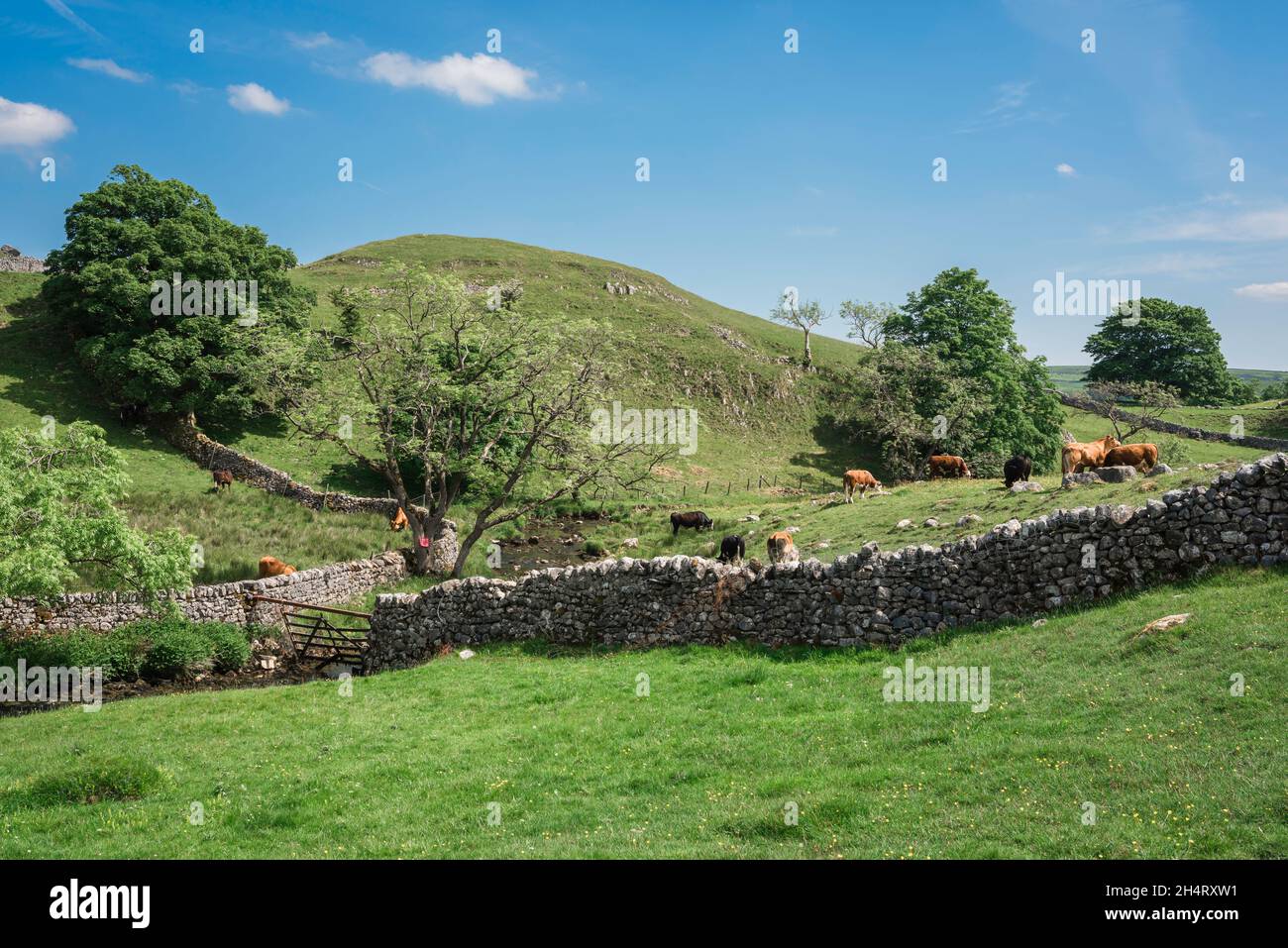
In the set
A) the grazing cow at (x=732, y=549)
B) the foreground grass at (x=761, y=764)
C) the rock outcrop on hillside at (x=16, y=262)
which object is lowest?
the foreground grass at (x=761, y=764)

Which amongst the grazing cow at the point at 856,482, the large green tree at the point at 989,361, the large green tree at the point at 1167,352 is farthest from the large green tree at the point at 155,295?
the large green tree at the point at 1167,352

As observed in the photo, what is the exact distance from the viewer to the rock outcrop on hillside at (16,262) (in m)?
63.6

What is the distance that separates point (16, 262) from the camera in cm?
6438

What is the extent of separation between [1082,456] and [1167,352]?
247 feet

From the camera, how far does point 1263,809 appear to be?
6664 millimetres

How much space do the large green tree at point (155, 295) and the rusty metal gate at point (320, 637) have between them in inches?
855

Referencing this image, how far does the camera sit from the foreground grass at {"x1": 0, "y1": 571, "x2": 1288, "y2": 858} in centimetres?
740

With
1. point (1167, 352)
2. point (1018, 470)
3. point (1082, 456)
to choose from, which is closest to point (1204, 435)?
point (1167, 352)

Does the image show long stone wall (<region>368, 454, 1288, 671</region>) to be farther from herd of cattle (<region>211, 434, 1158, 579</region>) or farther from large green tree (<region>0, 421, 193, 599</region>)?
large green tree (<region>0, 421, 193, 599</region>)

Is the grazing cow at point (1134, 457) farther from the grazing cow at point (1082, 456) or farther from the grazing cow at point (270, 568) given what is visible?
the grazing cow at point (270, 568)

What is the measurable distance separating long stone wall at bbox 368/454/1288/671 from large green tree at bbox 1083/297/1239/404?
77942mm

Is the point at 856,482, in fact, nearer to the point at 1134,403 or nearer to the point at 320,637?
the point at 320,637
